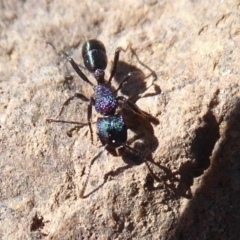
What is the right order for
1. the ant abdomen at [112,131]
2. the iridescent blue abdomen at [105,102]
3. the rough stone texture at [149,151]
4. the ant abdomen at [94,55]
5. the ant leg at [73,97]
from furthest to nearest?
the ant abdomen at [94,55], the iridescent blue abdomen at [105,102], the ant leg at [73,97], the ant abdomen at [112,131], the rough stone texture at [149,151]

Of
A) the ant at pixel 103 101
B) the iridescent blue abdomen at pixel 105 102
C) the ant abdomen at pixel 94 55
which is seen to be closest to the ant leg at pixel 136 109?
the ant at pixel 103 101

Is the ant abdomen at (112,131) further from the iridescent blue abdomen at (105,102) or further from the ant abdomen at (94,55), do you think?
the ant abdomen at (94,55)

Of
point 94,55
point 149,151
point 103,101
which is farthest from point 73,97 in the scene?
point 149,151

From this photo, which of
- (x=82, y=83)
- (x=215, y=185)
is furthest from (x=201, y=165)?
(x=82, y=83)

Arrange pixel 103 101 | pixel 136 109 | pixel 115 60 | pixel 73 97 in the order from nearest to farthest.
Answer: pixel 136 109 → pixel 73 97 → pixel 103 101 → pixel 115 60

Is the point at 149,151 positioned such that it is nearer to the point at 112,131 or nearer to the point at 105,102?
the point at 112,131

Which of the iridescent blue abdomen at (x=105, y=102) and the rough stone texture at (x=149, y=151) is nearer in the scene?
the rough stone texture at (x=149, y=151)
